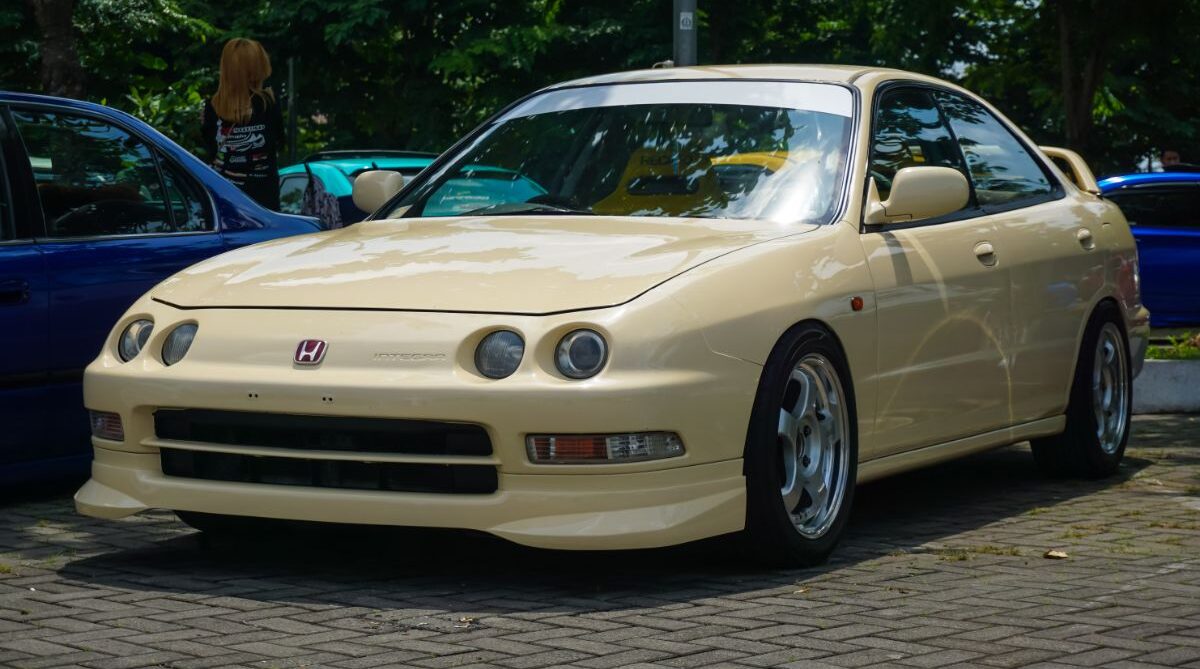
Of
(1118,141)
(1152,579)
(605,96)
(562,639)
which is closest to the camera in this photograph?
(562,639)

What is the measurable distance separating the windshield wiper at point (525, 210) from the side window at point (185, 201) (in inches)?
57.4

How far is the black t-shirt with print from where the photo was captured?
35.1 ft

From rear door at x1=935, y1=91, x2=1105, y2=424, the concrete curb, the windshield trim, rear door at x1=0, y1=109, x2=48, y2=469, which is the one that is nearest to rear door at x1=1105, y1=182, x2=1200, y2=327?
the concrete curb

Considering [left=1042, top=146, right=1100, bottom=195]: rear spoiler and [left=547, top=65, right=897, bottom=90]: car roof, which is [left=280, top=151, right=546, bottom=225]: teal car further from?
[left=1042, top=146, right=1100, bottom=195]: rear spoiler

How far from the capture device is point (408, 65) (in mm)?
31000

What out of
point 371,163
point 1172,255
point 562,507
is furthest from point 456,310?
point 371,163

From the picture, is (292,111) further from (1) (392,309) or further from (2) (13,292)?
(1) (392,309)

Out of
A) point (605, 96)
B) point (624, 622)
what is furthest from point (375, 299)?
point (605, 96)

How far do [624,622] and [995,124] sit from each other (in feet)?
12.0

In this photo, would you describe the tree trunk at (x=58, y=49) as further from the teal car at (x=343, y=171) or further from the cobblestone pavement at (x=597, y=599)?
the cobblestone pavement at (x=597, y=599)

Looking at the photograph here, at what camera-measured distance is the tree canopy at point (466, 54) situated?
25906mm

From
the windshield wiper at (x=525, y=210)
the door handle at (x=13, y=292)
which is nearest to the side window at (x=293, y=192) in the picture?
the door handle at (x=13, y=292)

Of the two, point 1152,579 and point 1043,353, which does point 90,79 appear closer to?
point 1043,353

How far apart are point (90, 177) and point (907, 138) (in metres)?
3.00
